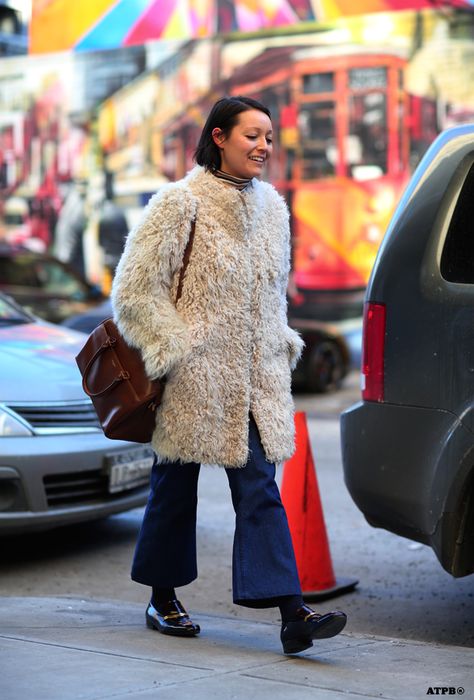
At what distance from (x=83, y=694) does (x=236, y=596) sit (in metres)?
0.75

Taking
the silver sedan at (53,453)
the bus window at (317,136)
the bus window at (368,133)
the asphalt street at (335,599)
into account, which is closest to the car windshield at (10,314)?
the silver sedan at (53,453)

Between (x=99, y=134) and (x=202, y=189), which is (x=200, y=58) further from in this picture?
(x=202, y=189)

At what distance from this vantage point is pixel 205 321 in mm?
4035

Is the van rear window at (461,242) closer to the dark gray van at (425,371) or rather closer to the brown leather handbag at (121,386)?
the dark gray van at (425,371)

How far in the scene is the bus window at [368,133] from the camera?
16.2 meters

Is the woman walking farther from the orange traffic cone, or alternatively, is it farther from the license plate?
A: the license plate

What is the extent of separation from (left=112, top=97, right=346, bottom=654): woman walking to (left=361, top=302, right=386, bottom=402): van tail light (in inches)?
17.5

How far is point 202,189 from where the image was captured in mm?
4145

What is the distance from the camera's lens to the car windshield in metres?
6.88

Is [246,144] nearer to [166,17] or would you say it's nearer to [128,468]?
[128,468]

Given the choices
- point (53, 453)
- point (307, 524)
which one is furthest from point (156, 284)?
point (53, 453)

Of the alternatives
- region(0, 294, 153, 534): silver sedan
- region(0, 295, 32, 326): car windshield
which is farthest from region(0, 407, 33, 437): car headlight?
region(0, 295, 32, 326): car windshield

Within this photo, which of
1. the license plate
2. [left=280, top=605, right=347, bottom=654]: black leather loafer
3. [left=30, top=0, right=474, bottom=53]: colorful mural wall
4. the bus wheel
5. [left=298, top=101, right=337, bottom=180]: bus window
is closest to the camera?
[left=280, top=605, right=347, bottom=654]: black leather loafer

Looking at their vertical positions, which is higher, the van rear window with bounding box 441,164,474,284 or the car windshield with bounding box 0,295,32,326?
the van rear window with bounding box 441,164,474,284
